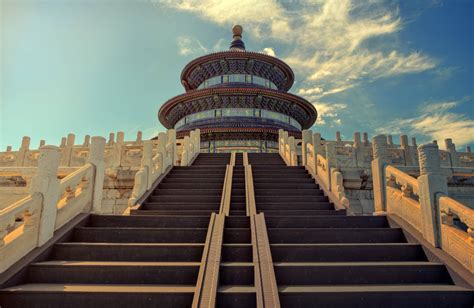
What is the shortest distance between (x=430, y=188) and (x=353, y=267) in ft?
6.76

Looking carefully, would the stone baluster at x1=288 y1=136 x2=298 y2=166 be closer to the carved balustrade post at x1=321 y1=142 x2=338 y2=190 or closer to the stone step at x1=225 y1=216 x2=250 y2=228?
the carved balustrade post at x1=321 y1=142 x2=338 y2=190

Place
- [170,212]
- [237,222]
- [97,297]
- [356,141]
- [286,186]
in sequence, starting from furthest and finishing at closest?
[356,141] < [286,186] < [170,212] < [237,222] < [97,297]

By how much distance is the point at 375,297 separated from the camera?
378cm

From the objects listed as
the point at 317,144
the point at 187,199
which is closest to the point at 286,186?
the point at 317,144

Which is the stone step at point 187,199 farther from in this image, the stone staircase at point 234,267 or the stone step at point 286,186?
the stone staircase at point 234,267

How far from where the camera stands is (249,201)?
7.26 metres

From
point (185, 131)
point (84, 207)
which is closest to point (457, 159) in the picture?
point (84, 207)

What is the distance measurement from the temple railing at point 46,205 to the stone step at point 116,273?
51 centimetres

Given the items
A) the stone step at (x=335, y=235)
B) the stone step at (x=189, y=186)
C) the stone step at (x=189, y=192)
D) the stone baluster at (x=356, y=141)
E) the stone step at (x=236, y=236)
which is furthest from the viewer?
the stone baluster at (x=356, y=141)

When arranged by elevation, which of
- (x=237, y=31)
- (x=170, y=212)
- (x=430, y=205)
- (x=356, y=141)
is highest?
(x=237, y=31)

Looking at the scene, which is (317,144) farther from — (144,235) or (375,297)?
(375,297)

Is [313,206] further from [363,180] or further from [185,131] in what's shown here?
[185,131]

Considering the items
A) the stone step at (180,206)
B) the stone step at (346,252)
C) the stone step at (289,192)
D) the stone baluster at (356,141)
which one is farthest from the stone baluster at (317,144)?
the stone step at (346,252)

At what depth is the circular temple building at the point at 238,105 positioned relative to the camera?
910 inches
